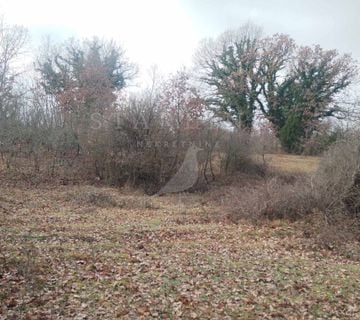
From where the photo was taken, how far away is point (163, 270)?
25.9 ft

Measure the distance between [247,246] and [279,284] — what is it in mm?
2978

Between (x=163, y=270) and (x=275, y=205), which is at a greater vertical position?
(x=275, y=205)

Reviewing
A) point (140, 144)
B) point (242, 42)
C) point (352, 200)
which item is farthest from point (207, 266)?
point (242, 42)

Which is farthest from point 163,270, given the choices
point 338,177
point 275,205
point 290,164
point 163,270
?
point 290,164

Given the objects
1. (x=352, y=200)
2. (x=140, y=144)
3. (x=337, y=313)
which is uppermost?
(x=140, y=144)

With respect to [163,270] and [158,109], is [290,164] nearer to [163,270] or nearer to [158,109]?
[158,109]

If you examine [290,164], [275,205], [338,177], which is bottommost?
[275,205]

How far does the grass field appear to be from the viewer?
6121 mm

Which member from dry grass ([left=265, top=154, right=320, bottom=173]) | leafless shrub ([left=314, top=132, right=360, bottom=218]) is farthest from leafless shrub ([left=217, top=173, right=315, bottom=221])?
dry grass ([left=265, top=154, right=320, bottom=173])

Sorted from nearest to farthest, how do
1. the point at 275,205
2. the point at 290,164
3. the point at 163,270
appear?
1. the point at 163,270
2. the point at 275,205
3. the point at 290,164

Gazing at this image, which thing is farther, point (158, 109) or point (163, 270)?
point (158, 109)

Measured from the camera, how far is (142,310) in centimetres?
600

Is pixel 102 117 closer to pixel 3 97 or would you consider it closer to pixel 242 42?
pixel 3 97

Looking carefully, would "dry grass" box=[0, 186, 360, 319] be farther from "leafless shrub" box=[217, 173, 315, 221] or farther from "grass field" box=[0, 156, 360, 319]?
"leafless shrub" box=[217, 173, 315, 221]
